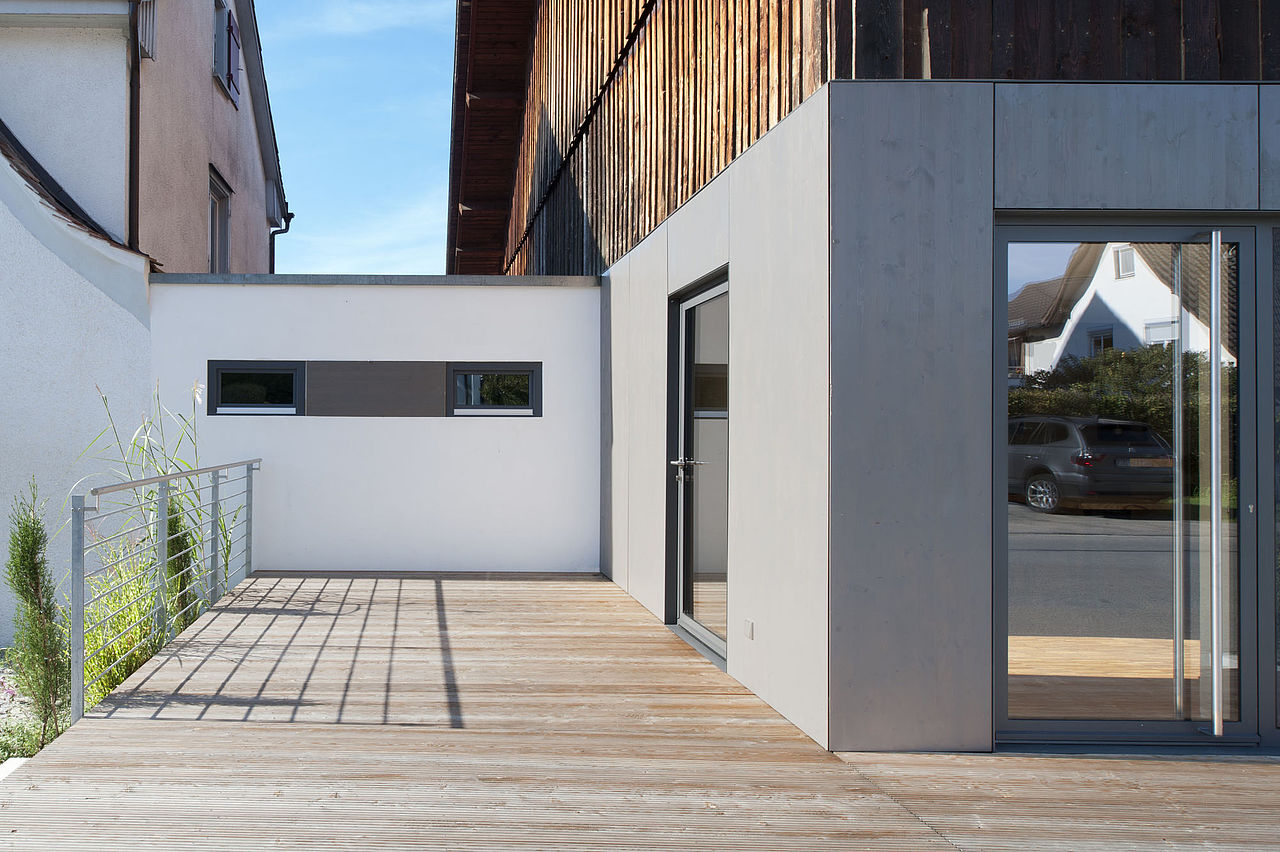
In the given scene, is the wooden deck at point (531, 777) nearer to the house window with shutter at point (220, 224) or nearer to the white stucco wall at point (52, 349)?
the white stucco wall at point (52, 349)

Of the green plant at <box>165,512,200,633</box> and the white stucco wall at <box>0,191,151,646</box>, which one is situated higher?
the white stucco wall at <box>0,191,151,646</box>

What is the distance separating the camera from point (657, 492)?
603cm

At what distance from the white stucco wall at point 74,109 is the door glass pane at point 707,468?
524 cm

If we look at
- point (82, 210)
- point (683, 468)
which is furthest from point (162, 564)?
point (82, 210)

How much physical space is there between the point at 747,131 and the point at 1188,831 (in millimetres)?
3140

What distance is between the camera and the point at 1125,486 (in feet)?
12.3

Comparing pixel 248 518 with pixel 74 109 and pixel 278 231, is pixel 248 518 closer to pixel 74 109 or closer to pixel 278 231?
pixel 74 109

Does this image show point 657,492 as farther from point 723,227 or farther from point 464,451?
point 464,451

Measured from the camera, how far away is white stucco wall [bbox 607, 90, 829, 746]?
146 inches

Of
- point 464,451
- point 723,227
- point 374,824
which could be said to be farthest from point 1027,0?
point 464,451

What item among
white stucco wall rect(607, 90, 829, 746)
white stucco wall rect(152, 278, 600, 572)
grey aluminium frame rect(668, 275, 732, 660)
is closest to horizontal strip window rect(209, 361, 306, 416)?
white stucco wall rect(152, 278, 600, 572)

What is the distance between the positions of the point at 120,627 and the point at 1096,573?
180 inches

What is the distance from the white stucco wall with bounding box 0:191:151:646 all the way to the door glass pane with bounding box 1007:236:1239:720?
6.44 meters

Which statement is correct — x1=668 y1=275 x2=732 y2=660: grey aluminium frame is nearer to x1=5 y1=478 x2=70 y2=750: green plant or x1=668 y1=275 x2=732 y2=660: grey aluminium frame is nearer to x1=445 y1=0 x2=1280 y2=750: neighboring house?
x1=445 y1=0 x2=1280 y2=750: neighboring house
